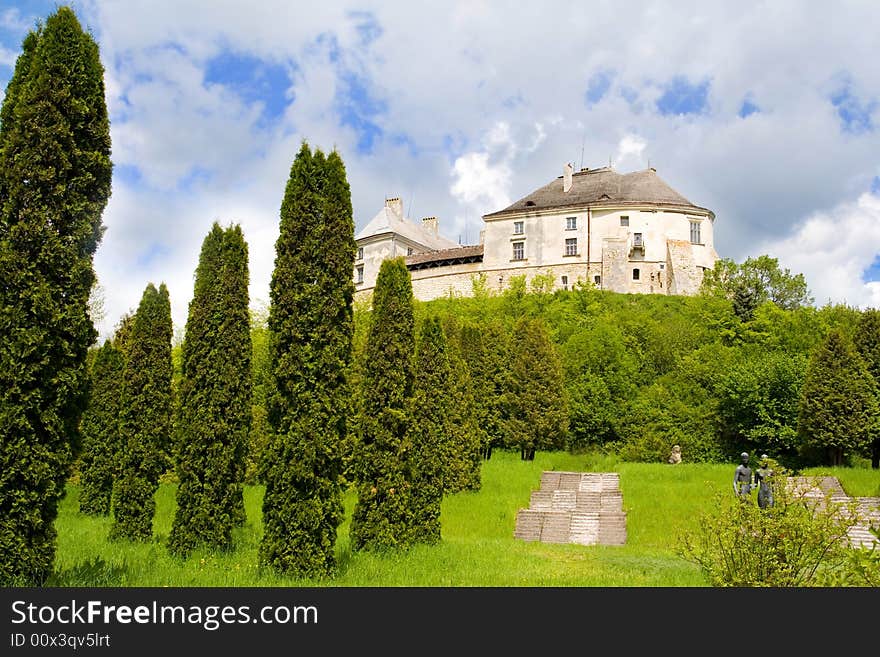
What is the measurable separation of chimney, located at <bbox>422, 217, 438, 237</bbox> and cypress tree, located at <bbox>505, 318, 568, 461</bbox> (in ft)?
144

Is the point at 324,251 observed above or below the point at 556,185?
below

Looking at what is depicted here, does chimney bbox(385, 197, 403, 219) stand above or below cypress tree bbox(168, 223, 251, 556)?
above

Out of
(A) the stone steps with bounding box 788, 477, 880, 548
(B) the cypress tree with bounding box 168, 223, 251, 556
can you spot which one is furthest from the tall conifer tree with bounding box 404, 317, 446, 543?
(A) the stone steps with bounding box 788, 477, 880, 548

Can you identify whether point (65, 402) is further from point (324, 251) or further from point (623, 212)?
point (623, 212)

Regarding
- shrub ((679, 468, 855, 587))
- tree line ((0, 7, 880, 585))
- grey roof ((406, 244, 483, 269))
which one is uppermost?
grey roof ((406, 244, 483, 269))

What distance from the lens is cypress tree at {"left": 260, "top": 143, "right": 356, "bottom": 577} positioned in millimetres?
12078

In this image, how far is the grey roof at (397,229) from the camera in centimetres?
6788

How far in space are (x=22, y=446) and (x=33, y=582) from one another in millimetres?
1737

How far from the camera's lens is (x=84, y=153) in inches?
415

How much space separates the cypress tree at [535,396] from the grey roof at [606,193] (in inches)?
1102

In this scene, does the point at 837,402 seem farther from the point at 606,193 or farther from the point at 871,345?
the point at 606,193

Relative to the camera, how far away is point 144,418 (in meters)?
17.6

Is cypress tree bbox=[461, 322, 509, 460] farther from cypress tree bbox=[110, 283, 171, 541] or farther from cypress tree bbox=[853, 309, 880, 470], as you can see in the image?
cypress tree bbox=[110, 283, 171, 541]
